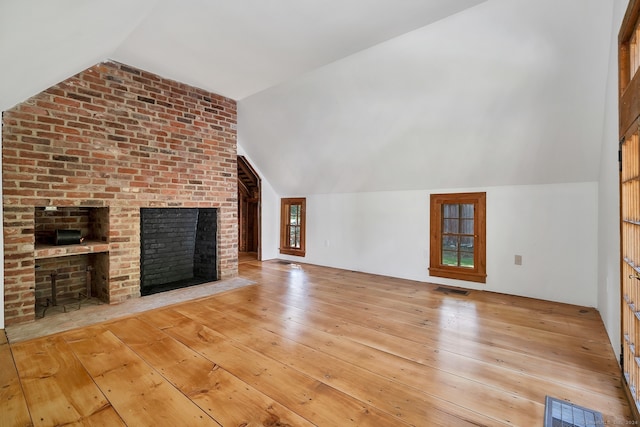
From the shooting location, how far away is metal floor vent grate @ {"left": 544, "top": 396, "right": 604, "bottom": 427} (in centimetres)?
167

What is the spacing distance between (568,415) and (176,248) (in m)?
4.70

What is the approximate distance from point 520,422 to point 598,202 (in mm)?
3045

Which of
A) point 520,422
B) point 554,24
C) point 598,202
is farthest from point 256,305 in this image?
point 598,202

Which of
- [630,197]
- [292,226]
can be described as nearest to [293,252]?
[292,226]

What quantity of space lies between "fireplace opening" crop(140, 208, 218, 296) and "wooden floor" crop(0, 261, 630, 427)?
1062 mm

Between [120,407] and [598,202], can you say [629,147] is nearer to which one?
[598,202]

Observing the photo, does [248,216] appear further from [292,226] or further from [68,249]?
[68,249]

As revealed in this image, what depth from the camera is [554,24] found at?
2.44 meters

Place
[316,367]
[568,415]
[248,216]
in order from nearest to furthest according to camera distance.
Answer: [568,415]
[316,367]
[248,216]

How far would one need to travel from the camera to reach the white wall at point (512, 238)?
3623 mm

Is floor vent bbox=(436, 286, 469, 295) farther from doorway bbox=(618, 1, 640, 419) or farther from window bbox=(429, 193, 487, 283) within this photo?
doorway bbox=(618, 1, 640, 419)

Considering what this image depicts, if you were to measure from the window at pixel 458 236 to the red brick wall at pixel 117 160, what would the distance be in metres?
3.24

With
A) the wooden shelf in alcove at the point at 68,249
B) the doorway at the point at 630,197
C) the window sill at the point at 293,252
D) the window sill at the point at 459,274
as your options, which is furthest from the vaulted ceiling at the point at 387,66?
the window sill at the point at 293,252

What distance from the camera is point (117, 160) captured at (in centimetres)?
368
